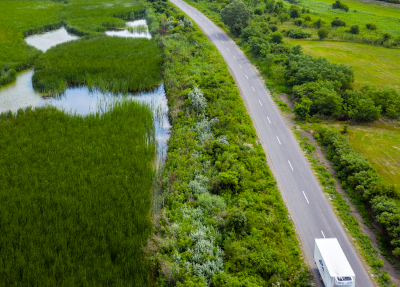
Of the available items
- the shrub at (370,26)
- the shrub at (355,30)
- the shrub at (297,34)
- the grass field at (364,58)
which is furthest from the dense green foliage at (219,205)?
the shrub at (370,26)

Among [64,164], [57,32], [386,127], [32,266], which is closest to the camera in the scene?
[32,266]

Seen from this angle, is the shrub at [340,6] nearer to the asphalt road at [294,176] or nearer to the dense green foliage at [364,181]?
the asphalt road at [294,176]

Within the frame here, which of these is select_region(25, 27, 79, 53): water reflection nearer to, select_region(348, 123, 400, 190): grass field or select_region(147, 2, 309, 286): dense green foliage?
select_region(147, 2, 309, 286): dense green foliage

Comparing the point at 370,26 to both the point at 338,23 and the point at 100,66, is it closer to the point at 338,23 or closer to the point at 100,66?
the point at 338,23

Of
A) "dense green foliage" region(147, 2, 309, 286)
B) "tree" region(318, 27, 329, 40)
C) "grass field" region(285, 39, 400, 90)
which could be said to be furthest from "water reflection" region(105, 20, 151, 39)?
"tree" region(318, 27, 329, 40)

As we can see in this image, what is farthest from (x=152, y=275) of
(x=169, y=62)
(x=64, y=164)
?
(x=169, y=62)

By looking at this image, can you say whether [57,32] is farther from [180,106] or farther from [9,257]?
[9,257]
